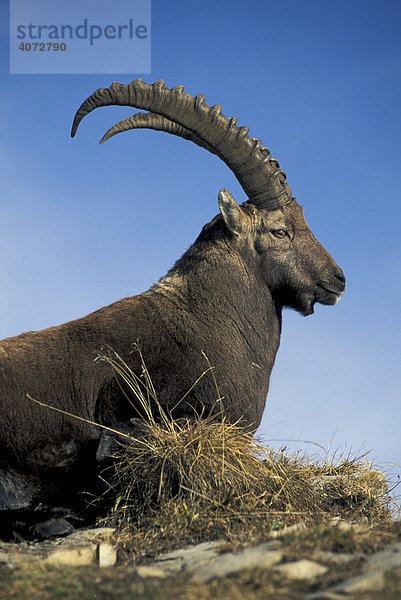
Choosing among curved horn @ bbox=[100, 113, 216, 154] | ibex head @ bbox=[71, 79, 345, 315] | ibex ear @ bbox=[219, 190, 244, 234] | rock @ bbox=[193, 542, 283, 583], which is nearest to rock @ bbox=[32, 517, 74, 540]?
rock @ bbox=[193, 542, 283, 583]

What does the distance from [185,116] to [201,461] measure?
414 centimetres

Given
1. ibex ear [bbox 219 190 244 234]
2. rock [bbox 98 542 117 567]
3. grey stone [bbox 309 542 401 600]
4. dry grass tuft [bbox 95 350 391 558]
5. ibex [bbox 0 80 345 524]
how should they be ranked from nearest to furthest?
grey stone [bbox 309 542 401 600] → rock [bbox 98 542 117 567] → dry grass tuft [bbox 95 350 391 558] → ibex [bbox 0 80 345 524] → ibex ear [bbox 219 190 244 234]

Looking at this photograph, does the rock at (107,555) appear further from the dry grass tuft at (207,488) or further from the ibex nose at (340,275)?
the ibex nose at (340,275)

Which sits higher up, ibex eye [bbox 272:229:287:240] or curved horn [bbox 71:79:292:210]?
curved horn [bbox 71:79:292:210]

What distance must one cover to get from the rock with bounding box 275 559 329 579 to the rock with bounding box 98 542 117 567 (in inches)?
62.2

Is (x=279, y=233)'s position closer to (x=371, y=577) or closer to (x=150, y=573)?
(x=150, y=573)

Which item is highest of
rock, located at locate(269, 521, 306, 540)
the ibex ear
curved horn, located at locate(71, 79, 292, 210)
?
curved horn, located at locate(71, 79, 292, 210)

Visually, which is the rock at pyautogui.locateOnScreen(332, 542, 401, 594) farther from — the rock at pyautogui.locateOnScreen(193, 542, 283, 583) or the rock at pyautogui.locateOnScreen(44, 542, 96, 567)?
the rock at pyautogui.locateOnScreen(44, 542, 96, 567)

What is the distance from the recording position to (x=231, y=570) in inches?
131

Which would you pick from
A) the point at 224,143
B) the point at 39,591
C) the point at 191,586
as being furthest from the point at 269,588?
the point at 224,143

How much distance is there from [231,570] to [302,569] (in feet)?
1.39

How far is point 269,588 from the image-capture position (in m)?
2.93

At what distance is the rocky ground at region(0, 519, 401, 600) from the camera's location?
2.94 metres

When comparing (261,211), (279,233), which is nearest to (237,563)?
(279,233)
